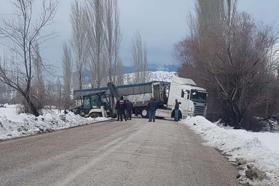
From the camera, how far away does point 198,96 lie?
51438 millimetres

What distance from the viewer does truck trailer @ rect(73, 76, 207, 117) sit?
51531 millimetres

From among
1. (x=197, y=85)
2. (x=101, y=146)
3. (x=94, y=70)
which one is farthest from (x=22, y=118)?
(x=94, y=70)

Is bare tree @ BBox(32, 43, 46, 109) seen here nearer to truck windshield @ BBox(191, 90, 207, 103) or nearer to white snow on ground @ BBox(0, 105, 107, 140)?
white snow on ground @ BBox(0, 105, 107, 140)

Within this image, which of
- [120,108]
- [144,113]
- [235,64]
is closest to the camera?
[120,108]

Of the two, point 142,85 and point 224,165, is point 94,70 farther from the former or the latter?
point 224,165

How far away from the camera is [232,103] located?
49.2 metres

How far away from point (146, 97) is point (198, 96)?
23.5 feet

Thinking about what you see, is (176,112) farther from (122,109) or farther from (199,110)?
(122,109)

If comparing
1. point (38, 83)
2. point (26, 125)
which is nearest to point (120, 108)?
point (38, 83)

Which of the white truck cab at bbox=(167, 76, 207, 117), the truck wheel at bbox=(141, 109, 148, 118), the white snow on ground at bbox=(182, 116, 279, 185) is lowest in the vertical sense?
the truck wheel at bbox=(141, 109, 148, 118)

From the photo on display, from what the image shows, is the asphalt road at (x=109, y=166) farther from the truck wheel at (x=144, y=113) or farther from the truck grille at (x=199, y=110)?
the truck wheel at (x=144, y=113)

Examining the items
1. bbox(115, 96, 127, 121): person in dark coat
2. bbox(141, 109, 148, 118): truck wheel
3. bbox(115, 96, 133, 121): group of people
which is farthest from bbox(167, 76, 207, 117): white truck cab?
bbox(115, 96, 127, 121): person in dark coat

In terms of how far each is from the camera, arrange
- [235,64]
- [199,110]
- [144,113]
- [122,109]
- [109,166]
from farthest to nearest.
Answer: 1. [144,113]
2. [199,110]
3. [235,64]
4. [122,109]
5. [109,166]

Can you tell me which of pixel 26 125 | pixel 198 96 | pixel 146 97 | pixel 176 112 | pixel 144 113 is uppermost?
pixel 198 96
